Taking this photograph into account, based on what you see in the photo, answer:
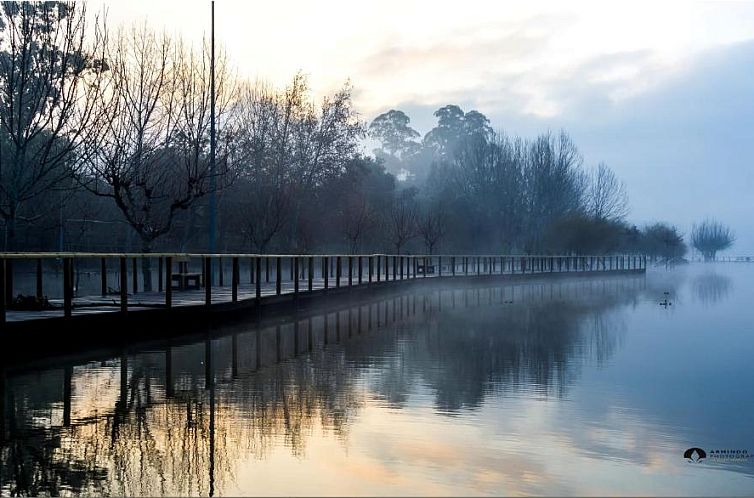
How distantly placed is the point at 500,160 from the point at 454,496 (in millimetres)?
81350

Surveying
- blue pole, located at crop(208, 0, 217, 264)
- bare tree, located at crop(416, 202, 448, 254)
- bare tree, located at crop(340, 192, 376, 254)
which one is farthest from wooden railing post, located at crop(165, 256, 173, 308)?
bare tree, located at crop(416, 202, 448, 254)

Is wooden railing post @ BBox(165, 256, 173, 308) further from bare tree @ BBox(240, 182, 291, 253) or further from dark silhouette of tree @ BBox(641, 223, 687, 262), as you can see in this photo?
→ dark silhouette of tree @ BBox(641, 223, 687, 262)

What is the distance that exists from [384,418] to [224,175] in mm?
28095

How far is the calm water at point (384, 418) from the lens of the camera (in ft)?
22.6

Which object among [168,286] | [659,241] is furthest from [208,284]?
[659,241]

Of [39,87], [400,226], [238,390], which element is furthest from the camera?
[400,226]

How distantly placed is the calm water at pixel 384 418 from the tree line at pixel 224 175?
415 inches

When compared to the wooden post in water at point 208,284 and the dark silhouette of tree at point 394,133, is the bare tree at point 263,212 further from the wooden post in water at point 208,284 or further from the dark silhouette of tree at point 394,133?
the dark silhouette of tree at point 394,133

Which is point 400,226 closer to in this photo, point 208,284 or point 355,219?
point 355,219

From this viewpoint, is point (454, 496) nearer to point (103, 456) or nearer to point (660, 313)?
point (103, 456)

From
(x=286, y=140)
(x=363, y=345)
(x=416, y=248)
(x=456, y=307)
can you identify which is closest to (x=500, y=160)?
(x=416, y=248)

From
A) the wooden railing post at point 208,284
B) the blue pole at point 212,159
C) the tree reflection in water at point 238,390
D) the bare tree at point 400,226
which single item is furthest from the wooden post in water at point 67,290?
the bare tree at point 400,226

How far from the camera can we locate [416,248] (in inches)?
2985

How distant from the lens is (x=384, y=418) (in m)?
9.42
